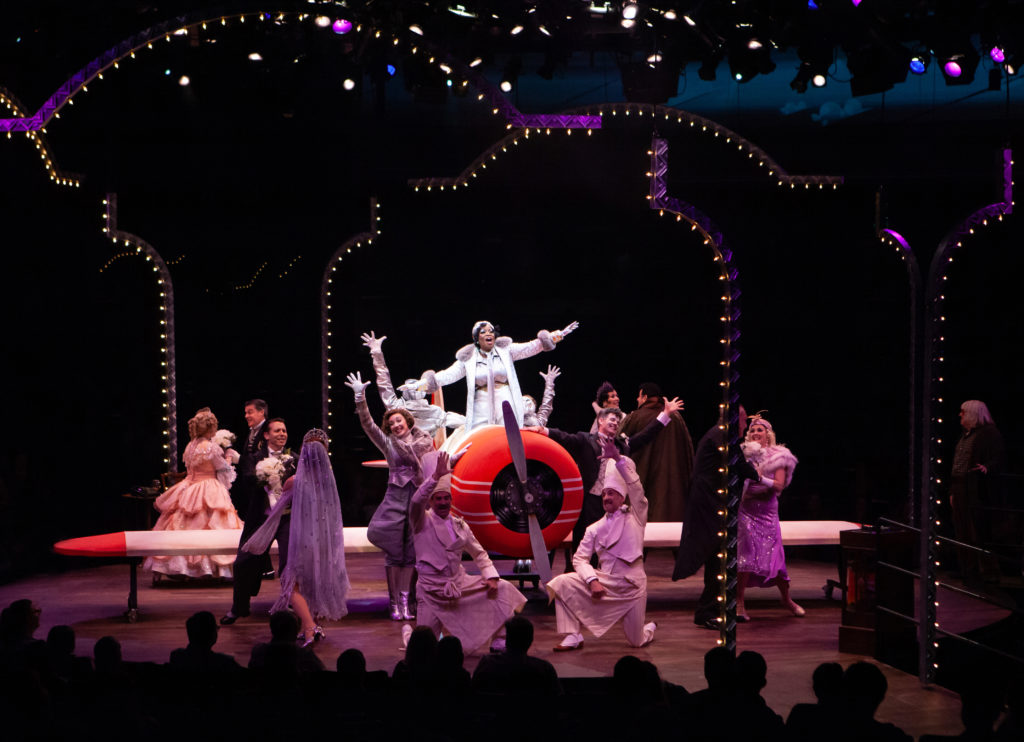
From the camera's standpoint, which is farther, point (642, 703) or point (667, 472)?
point (667, 472)

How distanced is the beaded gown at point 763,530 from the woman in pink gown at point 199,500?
395 centimetres

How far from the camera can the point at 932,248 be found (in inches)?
442

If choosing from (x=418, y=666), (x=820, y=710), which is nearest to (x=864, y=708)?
(x=820, y=710)

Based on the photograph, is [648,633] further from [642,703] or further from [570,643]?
[642,703]

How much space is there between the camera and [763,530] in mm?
8383

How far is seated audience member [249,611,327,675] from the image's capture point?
428 centimetres

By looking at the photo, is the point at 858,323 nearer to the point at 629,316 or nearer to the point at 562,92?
the point at 629,316

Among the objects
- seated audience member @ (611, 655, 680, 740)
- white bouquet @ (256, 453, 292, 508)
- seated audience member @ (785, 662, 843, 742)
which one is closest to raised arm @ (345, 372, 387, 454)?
white bouquet @ (256, 453, 292, 508)

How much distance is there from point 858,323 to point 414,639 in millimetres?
8349

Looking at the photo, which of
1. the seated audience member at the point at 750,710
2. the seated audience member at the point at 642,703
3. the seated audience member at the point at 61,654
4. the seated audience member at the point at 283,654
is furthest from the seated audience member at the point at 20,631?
the seated audience member at the point at 750,710

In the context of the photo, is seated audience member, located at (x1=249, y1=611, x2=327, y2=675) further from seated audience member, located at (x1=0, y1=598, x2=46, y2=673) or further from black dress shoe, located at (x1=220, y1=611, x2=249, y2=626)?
black dress shoe, located at (x1=220, y1=611, x2=249, y2=626)

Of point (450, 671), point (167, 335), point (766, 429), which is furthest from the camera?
point (167, 335)

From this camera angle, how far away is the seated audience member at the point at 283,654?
169 inches

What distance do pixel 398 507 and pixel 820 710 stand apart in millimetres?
4690
